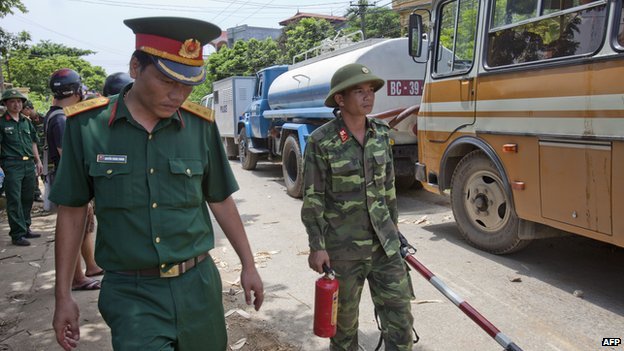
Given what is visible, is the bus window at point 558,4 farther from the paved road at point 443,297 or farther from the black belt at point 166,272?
the black belt at point 166,272

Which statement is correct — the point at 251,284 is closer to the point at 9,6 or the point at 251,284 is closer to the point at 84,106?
the point at 84,106

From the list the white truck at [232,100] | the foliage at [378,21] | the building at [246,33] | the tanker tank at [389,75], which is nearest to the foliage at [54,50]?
the building at [246,33]

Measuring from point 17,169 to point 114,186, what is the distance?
5392mm

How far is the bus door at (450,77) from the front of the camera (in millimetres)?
5074

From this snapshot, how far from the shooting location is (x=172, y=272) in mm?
1812

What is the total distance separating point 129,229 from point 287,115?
7632mm

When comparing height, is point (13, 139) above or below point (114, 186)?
above

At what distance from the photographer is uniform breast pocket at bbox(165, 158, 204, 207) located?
6.04 feet

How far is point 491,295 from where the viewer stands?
4094 mm

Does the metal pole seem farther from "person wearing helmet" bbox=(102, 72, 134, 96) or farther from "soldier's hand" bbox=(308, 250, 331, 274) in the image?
"person wearing helmet" bbox=(102, 72, 134, 96)

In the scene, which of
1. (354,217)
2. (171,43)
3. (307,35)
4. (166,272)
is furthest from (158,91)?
(307,35)

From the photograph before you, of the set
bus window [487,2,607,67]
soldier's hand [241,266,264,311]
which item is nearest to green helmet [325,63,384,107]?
soldier's hand [241,266,264,311]

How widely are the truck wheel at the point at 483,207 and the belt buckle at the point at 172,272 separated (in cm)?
371

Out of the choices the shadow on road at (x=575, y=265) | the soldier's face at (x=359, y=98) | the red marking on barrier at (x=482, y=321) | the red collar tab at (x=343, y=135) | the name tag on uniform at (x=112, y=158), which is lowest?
the shadow on road at (x=575, y=265)
